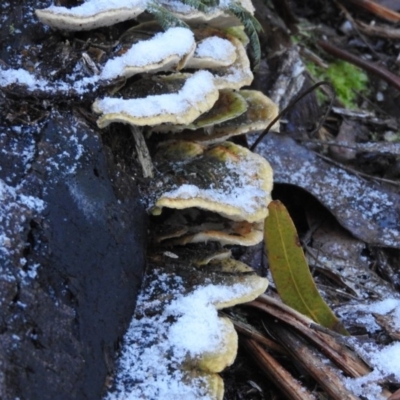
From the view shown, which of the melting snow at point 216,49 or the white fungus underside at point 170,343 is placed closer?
the white fungus underside at point 170,343

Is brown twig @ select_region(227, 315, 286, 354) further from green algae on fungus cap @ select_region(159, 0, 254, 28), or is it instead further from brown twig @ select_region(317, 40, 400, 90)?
brown twig @ select_region(317, 40, 400, 90)

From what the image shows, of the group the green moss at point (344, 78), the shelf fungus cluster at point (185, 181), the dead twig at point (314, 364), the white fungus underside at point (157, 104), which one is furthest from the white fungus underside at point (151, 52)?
the green moss at point (344, 78)

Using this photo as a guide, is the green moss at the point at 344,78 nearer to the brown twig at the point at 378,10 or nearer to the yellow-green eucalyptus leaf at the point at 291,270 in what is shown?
the brown twig at the point at 378,10

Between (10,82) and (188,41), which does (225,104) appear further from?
(10,82)

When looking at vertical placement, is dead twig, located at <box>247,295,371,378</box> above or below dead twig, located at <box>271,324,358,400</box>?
above

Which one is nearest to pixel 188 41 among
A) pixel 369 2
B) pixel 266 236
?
pixel 266 236

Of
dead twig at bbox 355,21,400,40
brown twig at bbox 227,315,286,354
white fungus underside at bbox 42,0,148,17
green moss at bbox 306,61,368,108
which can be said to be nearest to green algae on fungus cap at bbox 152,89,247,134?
white fungus underside at bbox 42,0,148,17
